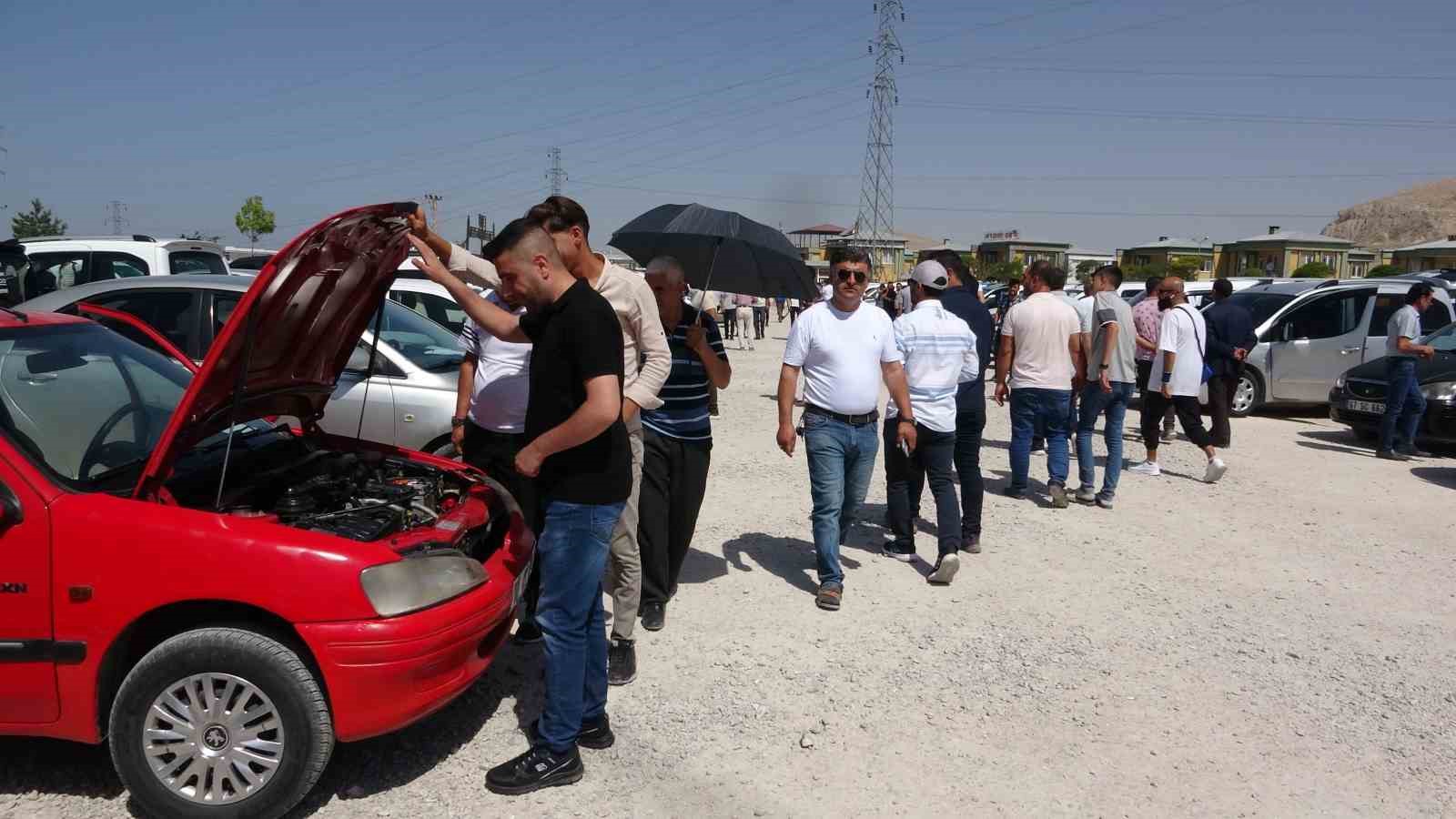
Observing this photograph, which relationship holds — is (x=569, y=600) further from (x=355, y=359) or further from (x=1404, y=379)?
(x=1404, y=379)

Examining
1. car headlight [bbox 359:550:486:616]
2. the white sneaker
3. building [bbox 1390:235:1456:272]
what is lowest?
the white sneaker

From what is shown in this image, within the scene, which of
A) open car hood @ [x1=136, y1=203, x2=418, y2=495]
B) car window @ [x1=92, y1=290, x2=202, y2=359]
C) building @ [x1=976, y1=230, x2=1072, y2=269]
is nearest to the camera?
open car hood @ [x1=136, y1=203, x2=418, y2=495]

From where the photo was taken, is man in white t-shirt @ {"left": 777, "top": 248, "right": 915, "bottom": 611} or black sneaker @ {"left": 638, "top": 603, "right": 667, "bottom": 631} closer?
black sneaker @ {"left": 638, "top": 603, "right": 667, "bottom": 631}

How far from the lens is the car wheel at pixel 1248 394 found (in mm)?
12820

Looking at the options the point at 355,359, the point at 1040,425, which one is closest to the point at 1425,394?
the point at 1040,425

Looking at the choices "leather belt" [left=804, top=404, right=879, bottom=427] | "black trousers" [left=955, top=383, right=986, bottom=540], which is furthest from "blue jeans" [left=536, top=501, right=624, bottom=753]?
"black trousers" [left=955, top=383, right=986, bottom=540]

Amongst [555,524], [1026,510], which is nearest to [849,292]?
[555,524]

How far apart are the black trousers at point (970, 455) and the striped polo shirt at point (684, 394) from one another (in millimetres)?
2132

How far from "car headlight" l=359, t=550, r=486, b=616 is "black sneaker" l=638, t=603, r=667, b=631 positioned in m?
1.63

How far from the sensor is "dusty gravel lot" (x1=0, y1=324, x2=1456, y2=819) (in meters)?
3.38

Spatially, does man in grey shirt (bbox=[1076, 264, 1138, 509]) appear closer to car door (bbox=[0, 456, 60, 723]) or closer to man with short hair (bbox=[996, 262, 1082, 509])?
man with short hair (bbox=[996, 262, 1082, 509])

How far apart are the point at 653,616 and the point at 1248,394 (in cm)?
1110

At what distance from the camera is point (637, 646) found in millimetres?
4617

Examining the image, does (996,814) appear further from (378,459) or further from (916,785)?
(378,459)
